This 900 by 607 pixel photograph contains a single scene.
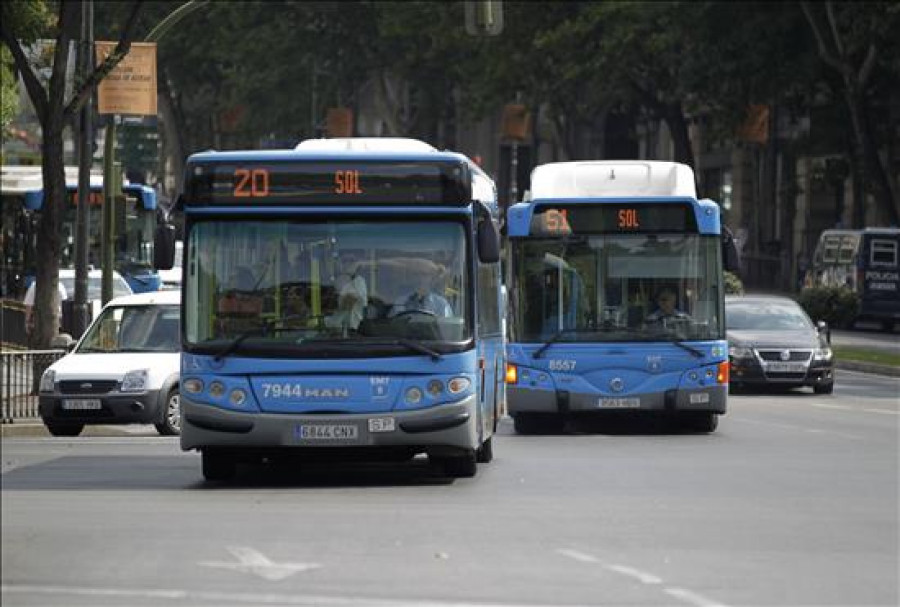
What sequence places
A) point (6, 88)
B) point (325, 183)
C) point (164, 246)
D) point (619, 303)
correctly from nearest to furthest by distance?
point (325, 183) < point (164, 246) < point (619, 303) < point (6, 88)

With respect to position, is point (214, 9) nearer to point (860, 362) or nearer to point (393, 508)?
point (860, 362)

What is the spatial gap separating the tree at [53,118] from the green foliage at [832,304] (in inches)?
1193

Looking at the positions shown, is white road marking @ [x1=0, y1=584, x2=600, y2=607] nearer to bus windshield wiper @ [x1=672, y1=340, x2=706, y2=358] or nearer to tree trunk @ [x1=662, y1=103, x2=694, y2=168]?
bus windshield wiper @ [x1=672, y1=340, x2=706, y2=358]

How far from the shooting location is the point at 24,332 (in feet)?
130

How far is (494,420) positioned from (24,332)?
20.7 metres

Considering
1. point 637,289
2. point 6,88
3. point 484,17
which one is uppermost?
point 6,88

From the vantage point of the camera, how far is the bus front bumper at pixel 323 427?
17.0 metres

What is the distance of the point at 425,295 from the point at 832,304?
41293mm

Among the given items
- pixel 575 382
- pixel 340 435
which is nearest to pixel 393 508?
pixel 340 435

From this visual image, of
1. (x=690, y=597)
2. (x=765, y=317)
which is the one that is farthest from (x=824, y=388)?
(x=690, y=597)

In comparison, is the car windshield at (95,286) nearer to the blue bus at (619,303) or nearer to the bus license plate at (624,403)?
the blue bus at (619,303)

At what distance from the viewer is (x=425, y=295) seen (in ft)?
56.7

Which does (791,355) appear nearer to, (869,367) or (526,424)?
(526,424)

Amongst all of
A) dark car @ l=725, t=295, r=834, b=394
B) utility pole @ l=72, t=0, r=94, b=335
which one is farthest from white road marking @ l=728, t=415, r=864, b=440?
utility pole @ l=72, t=0, r=94, b=335
